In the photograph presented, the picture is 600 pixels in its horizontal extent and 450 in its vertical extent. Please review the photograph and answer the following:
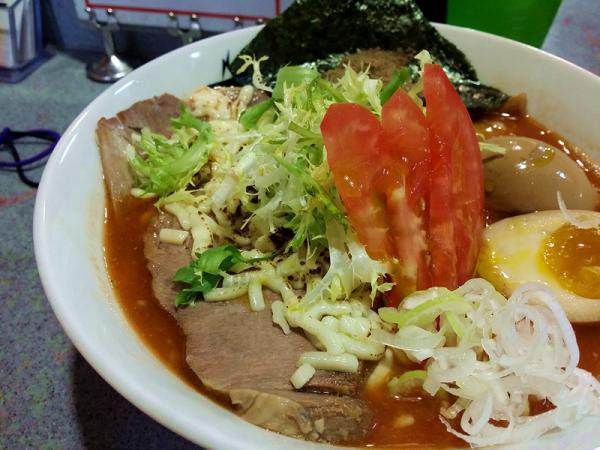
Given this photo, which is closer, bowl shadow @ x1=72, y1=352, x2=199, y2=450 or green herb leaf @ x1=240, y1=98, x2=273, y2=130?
bowl shadow @ x1=72, y1=352, x2=199, y2=450

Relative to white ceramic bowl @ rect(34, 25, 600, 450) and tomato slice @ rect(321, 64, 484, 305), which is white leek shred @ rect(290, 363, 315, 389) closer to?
white ceramic bowl @ rect(34, 25, 600, 450)

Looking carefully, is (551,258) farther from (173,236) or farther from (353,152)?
(173,236)

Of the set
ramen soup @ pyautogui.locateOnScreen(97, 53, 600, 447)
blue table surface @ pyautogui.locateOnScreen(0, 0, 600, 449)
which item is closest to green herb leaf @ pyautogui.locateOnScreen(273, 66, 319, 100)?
ramen soup @ pyautogui.locateOnScreen(97, 53, 600, 447)

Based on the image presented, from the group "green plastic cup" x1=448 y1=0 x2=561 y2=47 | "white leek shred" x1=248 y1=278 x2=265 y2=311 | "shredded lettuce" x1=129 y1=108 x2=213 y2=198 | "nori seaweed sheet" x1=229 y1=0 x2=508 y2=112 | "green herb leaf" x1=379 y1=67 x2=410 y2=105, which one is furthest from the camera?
"green plastic cup" x1=448 y1=0 x2=561 y2=47

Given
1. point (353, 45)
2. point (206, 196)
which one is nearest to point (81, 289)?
point (206, 196)

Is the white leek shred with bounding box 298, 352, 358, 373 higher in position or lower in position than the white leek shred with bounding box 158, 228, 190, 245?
lower

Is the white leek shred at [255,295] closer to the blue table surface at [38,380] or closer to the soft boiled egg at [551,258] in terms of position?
the blue table surface at [38,380]

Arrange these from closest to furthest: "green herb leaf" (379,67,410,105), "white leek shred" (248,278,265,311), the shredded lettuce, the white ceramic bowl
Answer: the white ceramic bowl < "white leek shred" (248,278,265,311) < "green herb leaf" (379,67,410,105) < the shredded lettuce
